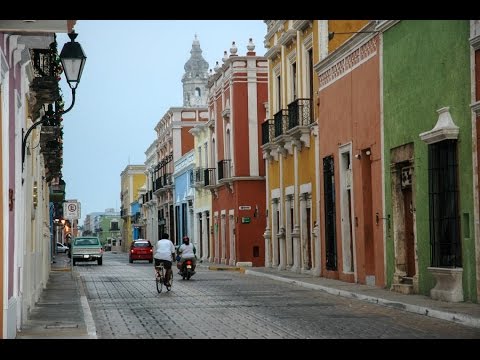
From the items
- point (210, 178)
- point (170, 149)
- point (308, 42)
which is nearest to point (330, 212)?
point (308, 42)

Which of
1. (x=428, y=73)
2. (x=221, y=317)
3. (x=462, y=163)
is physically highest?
(x=428, y=73)

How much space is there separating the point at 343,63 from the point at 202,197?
106 ft

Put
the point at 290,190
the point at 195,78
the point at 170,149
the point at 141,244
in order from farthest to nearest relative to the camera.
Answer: the point at 195,78, the point at 170,149, the point at 141,244, the point at 290,190

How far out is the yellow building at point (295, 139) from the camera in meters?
32.0

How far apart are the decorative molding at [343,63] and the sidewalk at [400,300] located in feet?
17.9

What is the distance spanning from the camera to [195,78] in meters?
109

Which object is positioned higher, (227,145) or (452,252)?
(227,145)

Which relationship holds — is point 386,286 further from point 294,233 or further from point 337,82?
point 294,233

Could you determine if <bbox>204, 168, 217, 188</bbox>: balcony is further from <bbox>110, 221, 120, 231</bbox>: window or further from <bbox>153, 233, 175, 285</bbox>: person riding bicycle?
<bbox>110, 221, 120, 231</bbox>: window

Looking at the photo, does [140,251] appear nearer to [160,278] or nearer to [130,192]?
[160,278]

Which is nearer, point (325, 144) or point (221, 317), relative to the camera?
point (221, 317)

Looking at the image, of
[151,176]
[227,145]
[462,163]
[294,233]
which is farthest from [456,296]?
[151,176]
